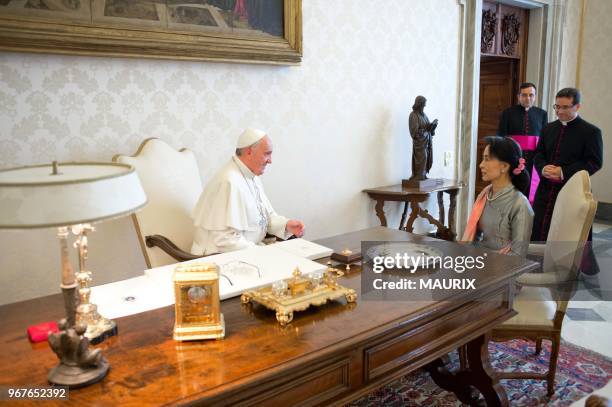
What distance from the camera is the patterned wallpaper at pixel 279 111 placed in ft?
9.31

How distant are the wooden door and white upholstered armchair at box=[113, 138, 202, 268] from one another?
414cm

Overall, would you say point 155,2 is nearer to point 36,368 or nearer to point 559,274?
point 36,368

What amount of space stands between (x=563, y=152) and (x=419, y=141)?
3.78 feet

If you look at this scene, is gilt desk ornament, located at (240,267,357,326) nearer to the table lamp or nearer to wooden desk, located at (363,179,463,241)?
the table lamp

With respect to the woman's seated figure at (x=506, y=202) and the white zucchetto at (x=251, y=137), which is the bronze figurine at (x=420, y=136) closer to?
the woman's seated figure at (x=506, y=202)

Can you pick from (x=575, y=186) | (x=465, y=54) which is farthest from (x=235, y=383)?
(x=465, y=54)

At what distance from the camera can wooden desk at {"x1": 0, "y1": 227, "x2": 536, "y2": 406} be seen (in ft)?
4.22

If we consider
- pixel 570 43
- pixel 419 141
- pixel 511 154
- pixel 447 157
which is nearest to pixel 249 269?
pixel 511 154

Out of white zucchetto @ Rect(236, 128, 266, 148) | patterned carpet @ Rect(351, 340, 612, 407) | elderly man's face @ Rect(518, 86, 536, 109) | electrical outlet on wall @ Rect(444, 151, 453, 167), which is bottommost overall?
patterned carpet @ Rect(351, 340, 612, 407)

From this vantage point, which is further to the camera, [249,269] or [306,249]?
A: [306,249]

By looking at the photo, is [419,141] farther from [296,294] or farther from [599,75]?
[599,75]

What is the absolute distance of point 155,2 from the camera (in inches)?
118

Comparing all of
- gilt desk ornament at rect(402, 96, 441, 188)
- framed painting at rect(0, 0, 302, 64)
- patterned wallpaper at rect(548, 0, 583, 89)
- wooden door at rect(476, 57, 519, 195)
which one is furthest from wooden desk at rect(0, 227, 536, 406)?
patterned wallpaper at rect(548, 0, 583, 89)

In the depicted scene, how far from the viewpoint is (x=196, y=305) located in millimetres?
1515
